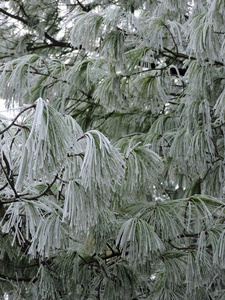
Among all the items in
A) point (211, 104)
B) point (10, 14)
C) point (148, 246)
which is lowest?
point (148, 246)

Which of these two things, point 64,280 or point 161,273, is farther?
point 161,273

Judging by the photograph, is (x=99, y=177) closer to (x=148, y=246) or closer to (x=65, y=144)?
(x=65, y=144)

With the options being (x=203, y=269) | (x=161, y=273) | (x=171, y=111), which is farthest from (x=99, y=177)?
(x=171, y=111)

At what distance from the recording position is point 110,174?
3.57 ft

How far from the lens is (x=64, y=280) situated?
1.56 m

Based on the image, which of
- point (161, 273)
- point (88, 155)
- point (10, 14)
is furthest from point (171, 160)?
point (10, 14)

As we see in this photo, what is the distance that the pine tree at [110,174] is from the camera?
1.09 metres

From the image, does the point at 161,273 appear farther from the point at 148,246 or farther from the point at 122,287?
the point at 148,246

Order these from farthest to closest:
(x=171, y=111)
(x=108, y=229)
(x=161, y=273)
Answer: (x=171, y=111)
(x=161, y=273)
(x=108, y=229)

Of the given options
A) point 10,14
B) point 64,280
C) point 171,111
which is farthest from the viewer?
point 10,14

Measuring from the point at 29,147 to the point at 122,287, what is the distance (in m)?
0.79

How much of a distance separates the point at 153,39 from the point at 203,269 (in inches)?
32.4

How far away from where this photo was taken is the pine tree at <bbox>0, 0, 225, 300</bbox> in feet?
3.58

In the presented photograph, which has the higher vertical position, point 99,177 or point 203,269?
point 99,177
